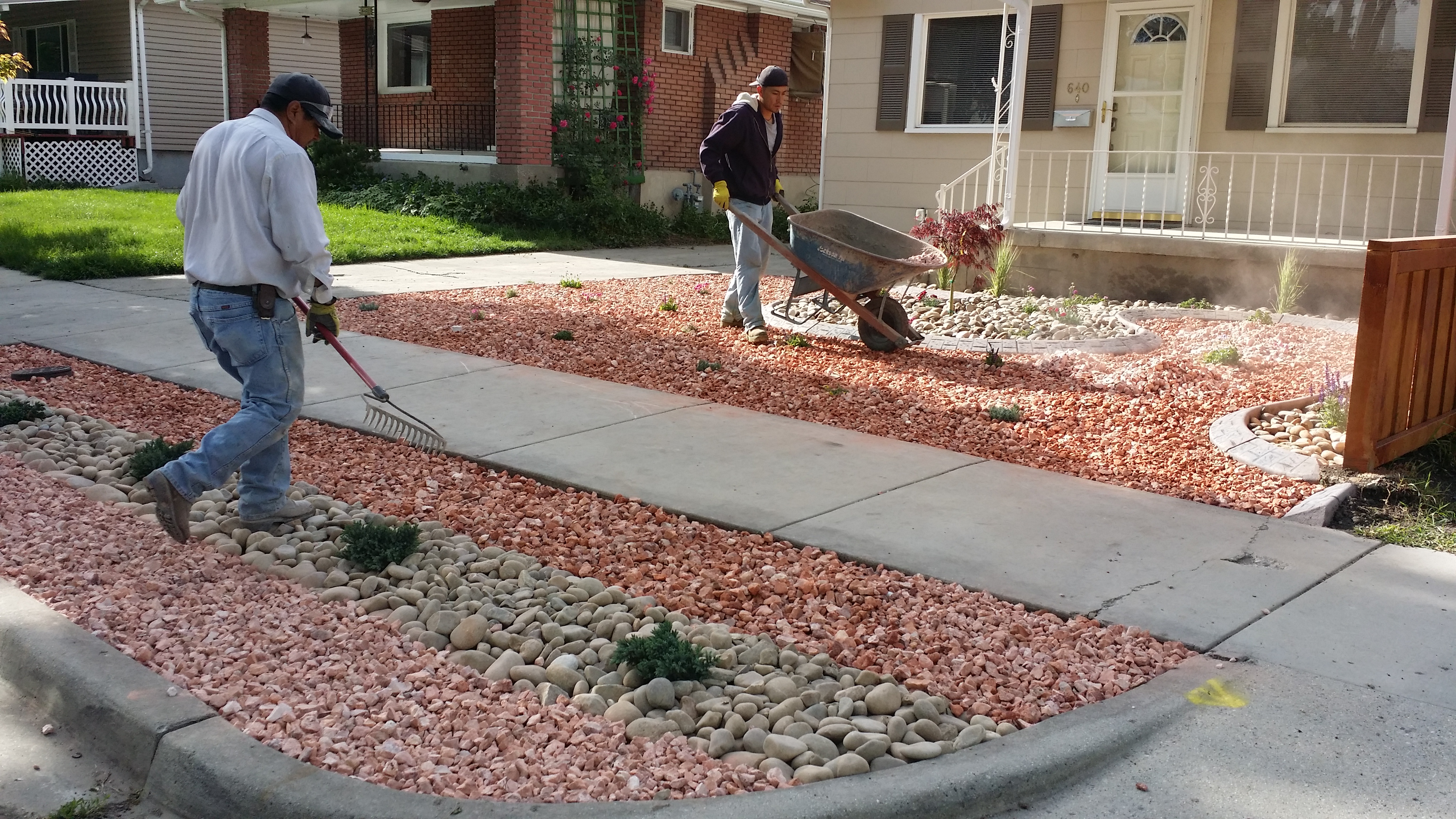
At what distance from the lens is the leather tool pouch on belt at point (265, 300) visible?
4254mm

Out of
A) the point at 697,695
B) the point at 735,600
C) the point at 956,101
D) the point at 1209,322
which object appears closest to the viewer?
the point at 697,695

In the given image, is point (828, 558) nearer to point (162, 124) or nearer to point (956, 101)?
point (956, 101)

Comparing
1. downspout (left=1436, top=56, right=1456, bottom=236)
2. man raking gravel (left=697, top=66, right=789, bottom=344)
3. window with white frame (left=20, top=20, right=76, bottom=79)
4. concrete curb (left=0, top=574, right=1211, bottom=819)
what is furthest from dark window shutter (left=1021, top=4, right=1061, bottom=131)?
window with white frame (left=20, top=20, right=76, bottom=79)

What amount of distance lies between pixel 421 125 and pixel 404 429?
17013 millimetres

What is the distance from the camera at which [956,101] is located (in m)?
13.9

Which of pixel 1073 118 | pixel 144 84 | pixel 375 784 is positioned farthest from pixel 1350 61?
pixel 144 84

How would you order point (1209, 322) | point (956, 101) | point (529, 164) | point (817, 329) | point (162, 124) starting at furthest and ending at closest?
point (162, 124) < point (529, 164) < point (956, 101) < point (1209, 322) < point (817, 329)

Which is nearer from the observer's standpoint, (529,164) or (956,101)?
(956,101)

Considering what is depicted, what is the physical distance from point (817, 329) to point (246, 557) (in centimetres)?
562

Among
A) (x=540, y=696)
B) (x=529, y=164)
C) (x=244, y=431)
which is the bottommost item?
(x=540, y=696)

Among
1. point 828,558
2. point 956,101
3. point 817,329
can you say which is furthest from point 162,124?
point 828,558

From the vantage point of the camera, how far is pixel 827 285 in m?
8.12

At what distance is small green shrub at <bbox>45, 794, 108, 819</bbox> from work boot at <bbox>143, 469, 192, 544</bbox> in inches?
54.2

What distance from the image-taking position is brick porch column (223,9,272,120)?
860 inches
